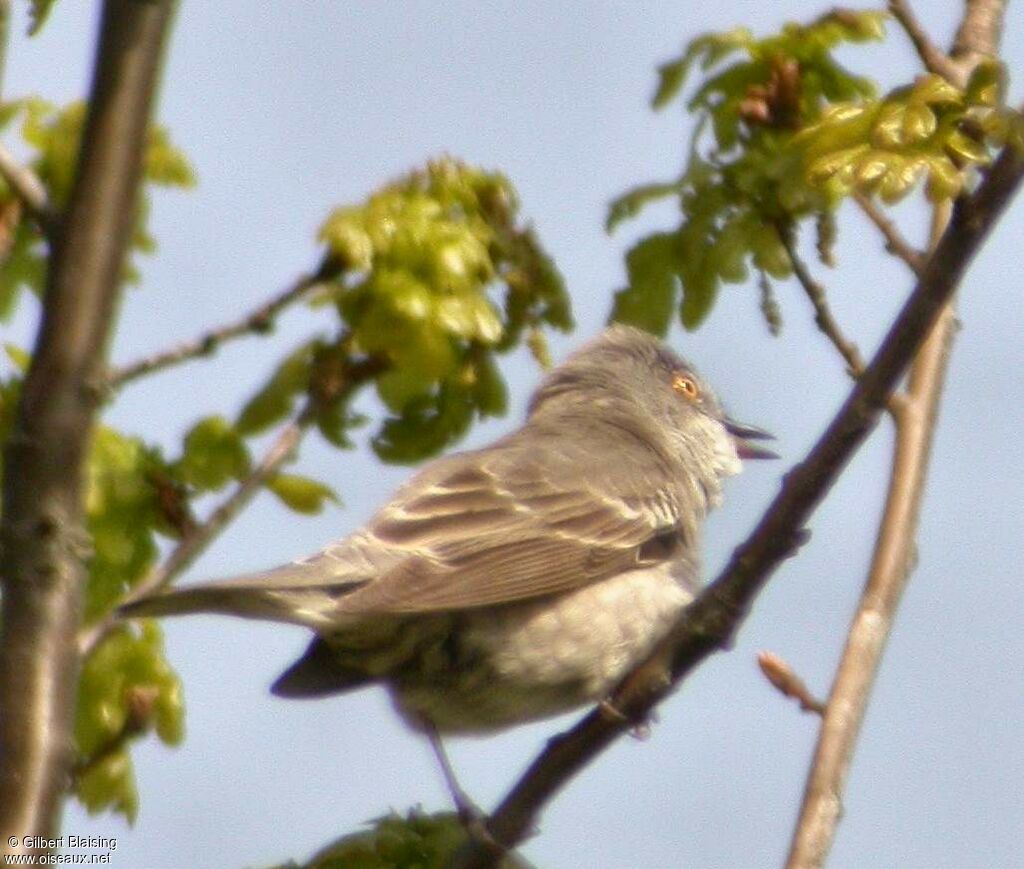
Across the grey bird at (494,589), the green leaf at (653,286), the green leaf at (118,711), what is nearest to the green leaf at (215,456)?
the green leaf at (118,711)

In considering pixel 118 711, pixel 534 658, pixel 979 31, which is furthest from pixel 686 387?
pixel 118 711

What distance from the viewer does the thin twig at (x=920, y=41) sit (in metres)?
3.56

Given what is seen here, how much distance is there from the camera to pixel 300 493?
343 cm

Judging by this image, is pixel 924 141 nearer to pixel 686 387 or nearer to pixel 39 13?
pixel 39 13

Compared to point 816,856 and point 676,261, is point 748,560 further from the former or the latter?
point 676,261

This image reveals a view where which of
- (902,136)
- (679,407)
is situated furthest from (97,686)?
(679,407)

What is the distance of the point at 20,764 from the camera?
2520 mm

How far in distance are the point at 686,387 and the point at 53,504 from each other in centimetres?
432

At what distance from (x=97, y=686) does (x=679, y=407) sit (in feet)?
11.5

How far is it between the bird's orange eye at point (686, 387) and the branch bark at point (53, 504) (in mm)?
4138

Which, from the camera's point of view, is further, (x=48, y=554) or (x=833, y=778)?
(x=833, y=778)

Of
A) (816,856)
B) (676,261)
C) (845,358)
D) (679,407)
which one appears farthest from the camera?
(679,407)

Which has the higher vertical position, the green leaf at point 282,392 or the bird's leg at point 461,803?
the green leaf at point 282,392

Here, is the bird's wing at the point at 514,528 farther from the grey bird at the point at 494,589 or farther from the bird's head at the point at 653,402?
the bird's head at the point at 653,402
